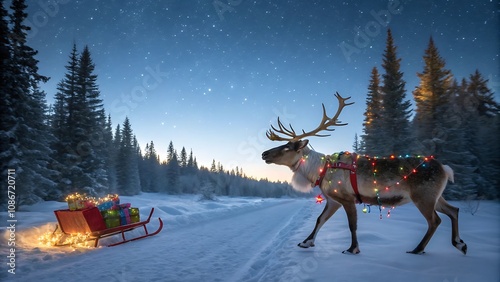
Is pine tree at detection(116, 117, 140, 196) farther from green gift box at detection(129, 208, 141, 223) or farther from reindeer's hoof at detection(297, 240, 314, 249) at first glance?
reindeer's hoof at detection(297, 240, 314, 249)

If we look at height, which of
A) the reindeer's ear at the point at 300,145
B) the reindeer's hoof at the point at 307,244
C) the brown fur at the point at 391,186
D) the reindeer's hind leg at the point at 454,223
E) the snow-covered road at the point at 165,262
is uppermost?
the reindeer's ear at the point at 300,145

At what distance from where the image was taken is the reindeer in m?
4.72

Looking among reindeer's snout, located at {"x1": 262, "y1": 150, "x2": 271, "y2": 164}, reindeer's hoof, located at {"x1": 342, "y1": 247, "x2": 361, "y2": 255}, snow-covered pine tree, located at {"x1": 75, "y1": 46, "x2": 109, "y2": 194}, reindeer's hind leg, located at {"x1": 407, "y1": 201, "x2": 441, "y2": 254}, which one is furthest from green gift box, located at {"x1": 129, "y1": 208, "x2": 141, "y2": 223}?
snow-covered pine tree, located at {"x1": 75, "y1": 46, "x2": 109, "y2": 194}

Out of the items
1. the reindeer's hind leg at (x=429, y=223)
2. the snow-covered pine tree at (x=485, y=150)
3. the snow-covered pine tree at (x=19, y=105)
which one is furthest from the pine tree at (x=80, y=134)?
the snow-covered pine tree at (x=485, y=150)

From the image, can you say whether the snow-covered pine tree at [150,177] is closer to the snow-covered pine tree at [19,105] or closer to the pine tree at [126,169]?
the pine tree at [126,169]

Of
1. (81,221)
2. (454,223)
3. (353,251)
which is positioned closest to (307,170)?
(353,251)

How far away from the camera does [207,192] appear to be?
46.1 m

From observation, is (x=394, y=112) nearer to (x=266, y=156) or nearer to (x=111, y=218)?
(x=266, y=156)

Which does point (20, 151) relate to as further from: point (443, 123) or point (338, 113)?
point (443, 123)

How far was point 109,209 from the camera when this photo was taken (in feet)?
26.0

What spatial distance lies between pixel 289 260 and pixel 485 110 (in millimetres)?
36562

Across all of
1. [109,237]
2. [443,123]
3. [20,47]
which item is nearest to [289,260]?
[109,237]

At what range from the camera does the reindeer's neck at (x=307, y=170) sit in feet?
20.0

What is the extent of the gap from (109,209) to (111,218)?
30 centimetres
